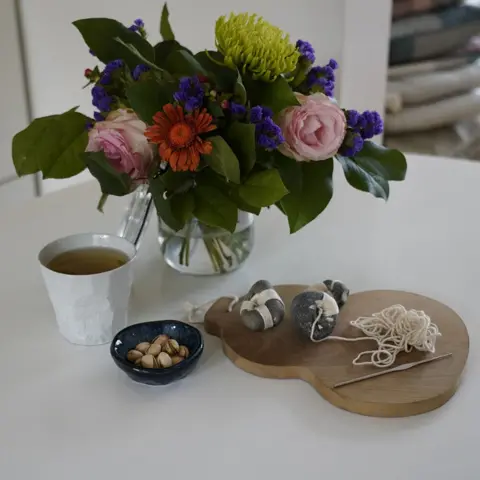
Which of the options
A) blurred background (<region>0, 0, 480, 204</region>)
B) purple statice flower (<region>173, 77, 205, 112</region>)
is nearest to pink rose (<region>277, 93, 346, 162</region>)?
purple statice flower (<region>173, 77, 205, 112</region>)

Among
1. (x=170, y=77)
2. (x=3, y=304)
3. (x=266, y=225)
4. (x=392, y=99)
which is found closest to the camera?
(x=170, y=77)

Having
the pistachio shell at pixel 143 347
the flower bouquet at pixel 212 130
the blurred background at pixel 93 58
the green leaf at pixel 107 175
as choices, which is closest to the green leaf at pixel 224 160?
the flower bouquet at pixel 212 130

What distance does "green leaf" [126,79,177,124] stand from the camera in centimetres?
76

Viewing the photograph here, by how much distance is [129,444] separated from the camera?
2.24 feet

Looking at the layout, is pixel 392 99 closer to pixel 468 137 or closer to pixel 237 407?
pixel 468 137

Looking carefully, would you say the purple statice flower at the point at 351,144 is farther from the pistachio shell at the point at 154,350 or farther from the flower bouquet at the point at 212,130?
the pistachio shell at the point at 154,350

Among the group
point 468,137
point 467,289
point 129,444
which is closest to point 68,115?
point 129,444

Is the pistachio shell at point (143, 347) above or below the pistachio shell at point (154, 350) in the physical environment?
below

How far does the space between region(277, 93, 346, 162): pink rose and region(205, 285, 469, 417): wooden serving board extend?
0.21 metres

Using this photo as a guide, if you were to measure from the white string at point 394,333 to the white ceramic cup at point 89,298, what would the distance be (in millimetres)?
231

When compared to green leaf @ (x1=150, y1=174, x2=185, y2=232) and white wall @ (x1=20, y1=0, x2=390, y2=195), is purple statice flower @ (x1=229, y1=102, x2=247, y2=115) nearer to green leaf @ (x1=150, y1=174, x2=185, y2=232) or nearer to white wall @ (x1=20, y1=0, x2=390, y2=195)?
green leaf @ (x1=150, y1=174, x2=185, y2=232)

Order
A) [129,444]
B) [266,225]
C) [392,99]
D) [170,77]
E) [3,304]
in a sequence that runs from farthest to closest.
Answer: [392,99]
[266,225]
[3,304]
[170,77]
[129,444]

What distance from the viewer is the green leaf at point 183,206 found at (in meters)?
0.79

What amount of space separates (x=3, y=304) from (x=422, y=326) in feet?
1.77
